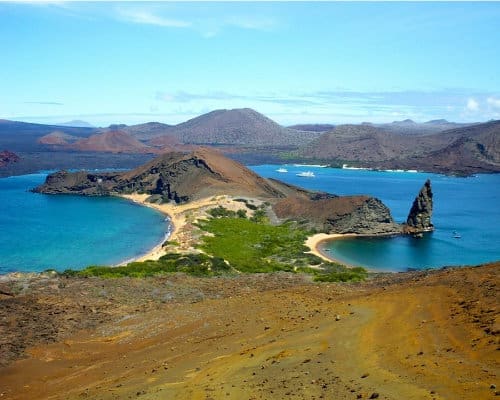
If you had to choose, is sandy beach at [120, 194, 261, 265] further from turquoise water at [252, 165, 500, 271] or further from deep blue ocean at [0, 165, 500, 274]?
turquoise water at [252, 165, 500, 271]

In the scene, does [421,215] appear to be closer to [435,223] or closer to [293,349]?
[435,223]

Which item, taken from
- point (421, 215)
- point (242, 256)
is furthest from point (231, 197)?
point (242, 256)

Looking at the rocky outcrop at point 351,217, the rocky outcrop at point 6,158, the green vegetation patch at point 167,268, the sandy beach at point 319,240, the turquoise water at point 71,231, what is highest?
the rocky outcrop at point 6,158

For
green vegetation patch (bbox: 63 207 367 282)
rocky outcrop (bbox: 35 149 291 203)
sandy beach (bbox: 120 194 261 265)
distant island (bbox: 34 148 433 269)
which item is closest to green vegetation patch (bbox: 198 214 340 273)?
green vegetation patch (bbox: 63 207 367 282)

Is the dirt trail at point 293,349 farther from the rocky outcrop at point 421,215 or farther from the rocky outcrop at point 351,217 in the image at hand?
the rocky outcrop at point 421,215

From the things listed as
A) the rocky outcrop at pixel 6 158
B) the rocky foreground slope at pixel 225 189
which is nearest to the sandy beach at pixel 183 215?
the rocky foreground slope at pixel 225 189
